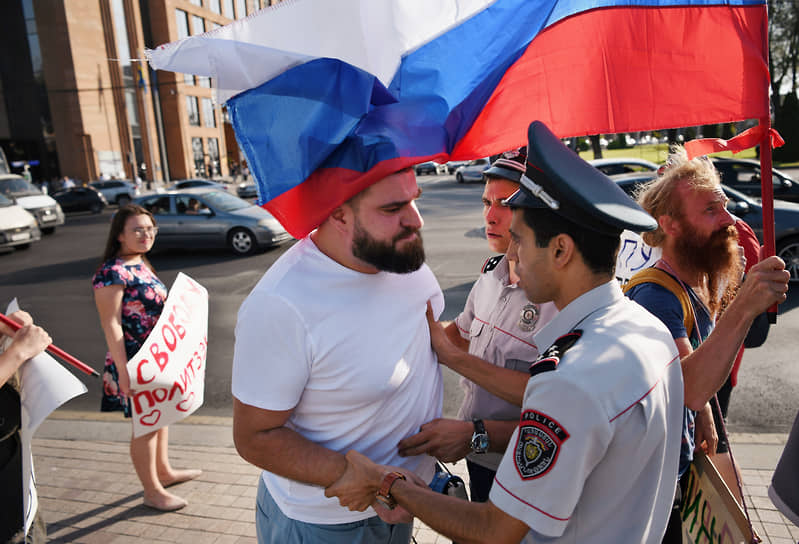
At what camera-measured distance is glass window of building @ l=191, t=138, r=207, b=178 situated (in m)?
50.3

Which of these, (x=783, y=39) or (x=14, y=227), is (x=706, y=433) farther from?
(x=783, y=39)

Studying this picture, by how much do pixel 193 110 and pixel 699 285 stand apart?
54.4 m

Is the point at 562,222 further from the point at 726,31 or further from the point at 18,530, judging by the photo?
the point at 18,530

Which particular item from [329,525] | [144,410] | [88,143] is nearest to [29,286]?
[144,410]

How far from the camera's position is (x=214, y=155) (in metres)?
53.8

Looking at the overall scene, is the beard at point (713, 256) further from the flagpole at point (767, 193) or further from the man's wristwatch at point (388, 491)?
the man's wristwatch at point (388, 491)

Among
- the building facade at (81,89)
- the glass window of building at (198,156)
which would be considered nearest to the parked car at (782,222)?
the building facade at (81,89)

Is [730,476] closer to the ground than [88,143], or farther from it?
farther from it

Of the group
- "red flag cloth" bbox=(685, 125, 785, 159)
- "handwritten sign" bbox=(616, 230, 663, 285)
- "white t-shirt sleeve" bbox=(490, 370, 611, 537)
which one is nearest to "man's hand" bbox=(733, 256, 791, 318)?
"red flag cloth" bbox=(685, 125, 785, 159)

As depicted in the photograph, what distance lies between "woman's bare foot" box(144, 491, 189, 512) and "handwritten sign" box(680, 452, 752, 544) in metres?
3.12

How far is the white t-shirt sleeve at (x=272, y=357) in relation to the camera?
1692 millimetres

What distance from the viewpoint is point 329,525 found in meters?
1.89

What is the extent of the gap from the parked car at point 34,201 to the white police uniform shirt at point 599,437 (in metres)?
22.5

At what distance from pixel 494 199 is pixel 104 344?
6813mm
